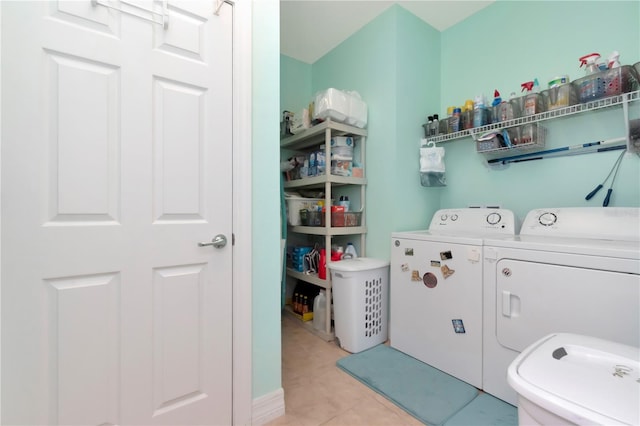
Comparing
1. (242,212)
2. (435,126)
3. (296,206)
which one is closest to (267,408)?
(242,212)

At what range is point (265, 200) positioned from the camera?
1412mm

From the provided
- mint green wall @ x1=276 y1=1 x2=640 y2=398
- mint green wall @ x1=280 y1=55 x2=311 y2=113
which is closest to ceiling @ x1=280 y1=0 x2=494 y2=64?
mint green wall @ x1=276 y1=1 x2=640 y2=398

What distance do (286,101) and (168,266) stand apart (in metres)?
2.37

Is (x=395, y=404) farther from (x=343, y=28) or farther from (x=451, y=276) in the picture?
(x=343, y=28)

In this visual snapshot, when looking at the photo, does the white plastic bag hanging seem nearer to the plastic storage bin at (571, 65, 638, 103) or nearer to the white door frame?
the plastic storage bin at (571, 65, 638, 103)

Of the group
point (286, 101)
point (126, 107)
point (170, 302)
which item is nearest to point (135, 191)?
point (126, 107)

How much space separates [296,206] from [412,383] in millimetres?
1664

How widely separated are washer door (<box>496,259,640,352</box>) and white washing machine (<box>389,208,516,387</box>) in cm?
15

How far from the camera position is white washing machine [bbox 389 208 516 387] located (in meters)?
1.65

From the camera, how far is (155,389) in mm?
1155

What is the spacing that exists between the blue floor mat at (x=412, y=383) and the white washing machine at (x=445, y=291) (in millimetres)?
79

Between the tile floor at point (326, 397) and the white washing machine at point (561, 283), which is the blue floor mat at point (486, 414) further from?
the tile floor at point (326, 397)

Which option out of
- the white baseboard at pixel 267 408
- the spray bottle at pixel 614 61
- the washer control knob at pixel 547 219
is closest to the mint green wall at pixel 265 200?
the white baseboard at pixel 267 408

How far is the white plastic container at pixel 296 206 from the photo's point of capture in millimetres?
2625
